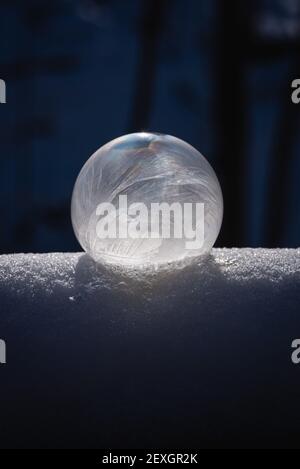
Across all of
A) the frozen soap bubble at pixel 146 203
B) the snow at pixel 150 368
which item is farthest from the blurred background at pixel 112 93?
the snow at pixel 150 368

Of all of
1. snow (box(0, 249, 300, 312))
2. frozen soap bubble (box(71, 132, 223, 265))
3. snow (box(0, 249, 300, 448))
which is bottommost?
snow (box(0, 249, 300, 448))

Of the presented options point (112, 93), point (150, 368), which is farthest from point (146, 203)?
point (112, 93)

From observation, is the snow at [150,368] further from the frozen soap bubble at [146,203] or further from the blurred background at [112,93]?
the blurred background at [112,93]

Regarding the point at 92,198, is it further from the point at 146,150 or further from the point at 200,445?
the point at 200,445

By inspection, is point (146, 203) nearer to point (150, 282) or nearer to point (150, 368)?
point (150, 282)

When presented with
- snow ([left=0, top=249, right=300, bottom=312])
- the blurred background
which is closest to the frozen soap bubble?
snow ([left=0, top=249, right=300, bottom=312])

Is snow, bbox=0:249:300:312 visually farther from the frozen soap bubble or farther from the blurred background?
the blurred background

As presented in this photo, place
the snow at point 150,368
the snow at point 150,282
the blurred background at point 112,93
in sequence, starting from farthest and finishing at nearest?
1. the blurred background at point 112,93
2. the snow at point 150,282
3. the snow at point 150,368
